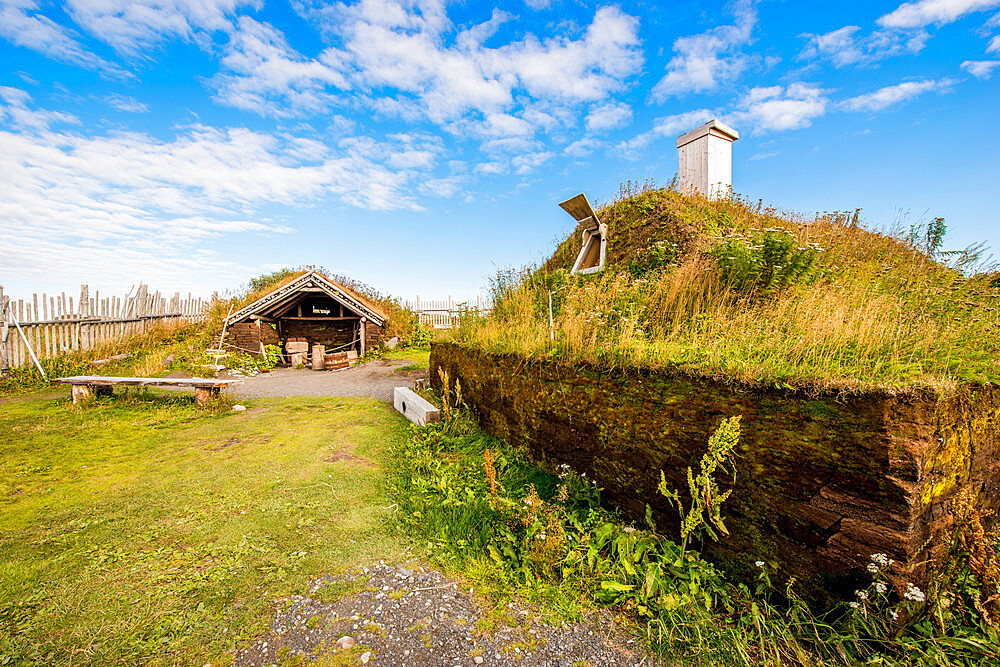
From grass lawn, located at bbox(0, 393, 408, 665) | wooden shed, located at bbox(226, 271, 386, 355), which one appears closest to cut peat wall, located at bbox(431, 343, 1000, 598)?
grass lawn, located at bbox(0, 393, 408, 665)

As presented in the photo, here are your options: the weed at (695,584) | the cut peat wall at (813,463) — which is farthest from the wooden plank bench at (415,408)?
the cut peat wall at (813,463)

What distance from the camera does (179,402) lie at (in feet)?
29.0

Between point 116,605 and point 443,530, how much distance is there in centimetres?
243

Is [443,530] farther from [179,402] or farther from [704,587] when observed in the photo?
[179,402]

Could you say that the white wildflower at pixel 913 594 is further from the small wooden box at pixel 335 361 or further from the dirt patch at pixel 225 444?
the small wooden box at pixel 335 361

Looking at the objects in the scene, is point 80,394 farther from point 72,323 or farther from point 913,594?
point 913,594

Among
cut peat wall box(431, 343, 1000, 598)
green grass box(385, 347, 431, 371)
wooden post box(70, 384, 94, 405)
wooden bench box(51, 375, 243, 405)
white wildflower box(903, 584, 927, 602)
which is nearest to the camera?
white wildflower box(903, 584, 927, 602)

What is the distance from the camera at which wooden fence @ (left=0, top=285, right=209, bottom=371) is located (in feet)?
34.9

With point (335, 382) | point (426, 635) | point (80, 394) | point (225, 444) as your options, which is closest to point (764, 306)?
point (426, 635)

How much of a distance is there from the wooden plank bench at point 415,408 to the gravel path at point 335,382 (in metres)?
1.33

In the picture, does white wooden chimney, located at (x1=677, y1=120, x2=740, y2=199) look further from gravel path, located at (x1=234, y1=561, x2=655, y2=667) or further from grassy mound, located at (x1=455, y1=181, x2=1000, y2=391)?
gravel path, located at (x1=234, y1=561, x2=655, y2=667)

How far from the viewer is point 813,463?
2.72m

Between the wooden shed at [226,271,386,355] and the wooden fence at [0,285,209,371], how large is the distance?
301cm

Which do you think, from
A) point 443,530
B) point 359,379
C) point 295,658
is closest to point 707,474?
point 443,530
